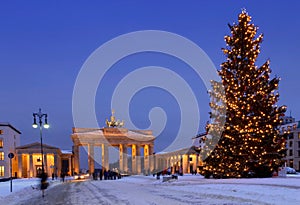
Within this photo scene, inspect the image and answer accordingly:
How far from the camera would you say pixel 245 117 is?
99.8 ft

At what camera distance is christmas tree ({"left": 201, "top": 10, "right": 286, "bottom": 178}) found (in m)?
29.8

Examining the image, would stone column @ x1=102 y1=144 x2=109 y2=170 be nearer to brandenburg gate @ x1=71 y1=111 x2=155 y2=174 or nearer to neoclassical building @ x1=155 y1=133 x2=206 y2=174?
brandenburg gate @ x1=71 y1=111 x2=155 y2=174

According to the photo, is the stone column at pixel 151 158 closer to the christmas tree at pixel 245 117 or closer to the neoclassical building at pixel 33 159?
the neoclassical building at pixel 33 159

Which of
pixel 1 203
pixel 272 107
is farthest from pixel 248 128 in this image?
pixel 1 203

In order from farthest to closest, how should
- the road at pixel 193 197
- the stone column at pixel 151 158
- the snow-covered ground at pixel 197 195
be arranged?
the stone column at pixel 151 158 < the snow-covered ground at pixel 197 195 < the road at pixel 193 197

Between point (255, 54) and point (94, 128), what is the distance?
7779 cm

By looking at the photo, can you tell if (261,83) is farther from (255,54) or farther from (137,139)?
(137,139)

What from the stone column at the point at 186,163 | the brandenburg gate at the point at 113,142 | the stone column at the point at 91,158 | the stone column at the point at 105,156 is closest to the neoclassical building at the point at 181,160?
the stone column at the point at 186,163

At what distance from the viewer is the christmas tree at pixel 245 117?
97.9ft

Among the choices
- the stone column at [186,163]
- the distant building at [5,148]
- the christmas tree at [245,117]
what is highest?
the christmas tree at [245,117]

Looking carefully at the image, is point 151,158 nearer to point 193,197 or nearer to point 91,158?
point 91,158

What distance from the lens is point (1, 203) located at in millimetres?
19594

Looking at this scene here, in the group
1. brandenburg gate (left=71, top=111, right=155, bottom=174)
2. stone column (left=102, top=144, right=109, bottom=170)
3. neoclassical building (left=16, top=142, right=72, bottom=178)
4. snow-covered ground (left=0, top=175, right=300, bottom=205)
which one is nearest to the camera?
snow-covered ground (left=0, top=175, right=300, bottom=205)

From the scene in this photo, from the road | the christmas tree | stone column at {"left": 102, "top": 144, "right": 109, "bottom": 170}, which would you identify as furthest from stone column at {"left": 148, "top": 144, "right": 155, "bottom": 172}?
the road
